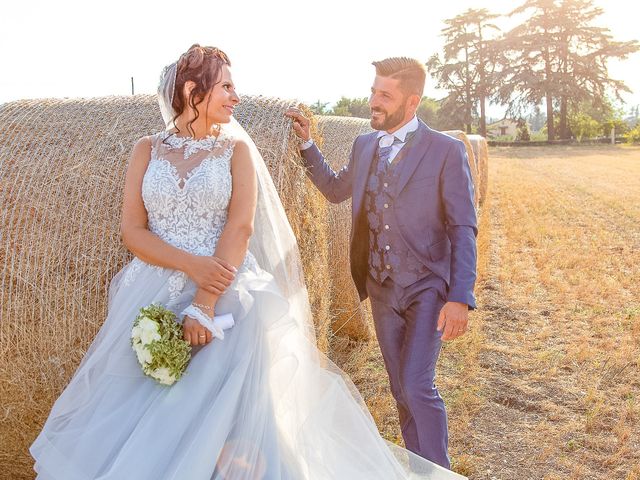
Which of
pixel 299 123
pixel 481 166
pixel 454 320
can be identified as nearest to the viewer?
pixel 454 320

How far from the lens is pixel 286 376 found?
9.63ft

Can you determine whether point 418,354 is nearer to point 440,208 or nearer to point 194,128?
point 440,208

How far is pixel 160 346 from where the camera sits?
2.62m

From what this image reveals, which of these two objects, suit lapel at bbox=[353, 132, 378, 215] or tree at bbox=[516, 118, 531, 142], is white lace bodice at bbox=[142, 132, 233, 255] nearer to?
suit lapel at bbox=[353, 132, 378, 215]

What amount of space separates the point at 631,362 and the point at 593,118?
46328mm

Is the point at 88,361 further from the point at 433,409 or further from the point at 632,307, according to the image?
the point at 632,307

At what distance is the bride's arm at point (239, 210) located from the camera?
9.57 ft

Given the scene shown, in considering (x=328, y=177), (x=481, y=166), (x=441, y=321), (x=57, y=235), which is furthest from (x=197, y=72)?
(x=481, y=166)

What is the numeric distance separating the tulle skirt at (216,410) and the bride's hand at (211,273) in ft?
0.27

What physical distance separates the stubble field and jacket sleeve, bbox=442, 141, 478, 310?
128 centimetres

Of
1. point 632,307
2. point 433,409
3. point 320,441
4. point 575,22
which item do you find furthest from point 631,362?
point 575,22

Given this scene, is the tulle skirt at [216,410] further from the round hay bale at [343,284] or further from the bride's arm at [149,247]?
the round hay bale at [343,284]

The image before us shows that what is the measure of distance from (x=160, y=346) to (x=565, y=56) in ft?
160

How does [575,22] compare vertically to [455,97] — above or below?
above
